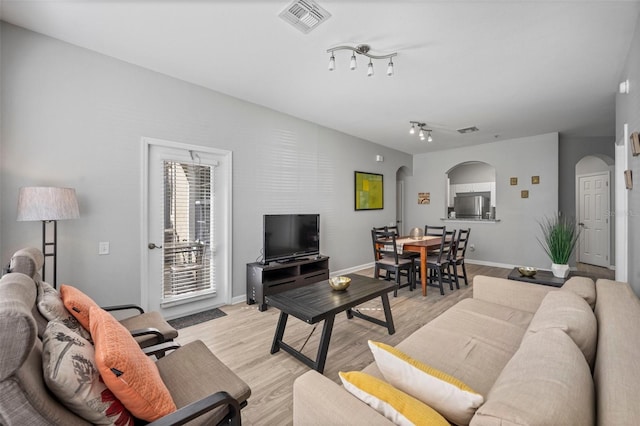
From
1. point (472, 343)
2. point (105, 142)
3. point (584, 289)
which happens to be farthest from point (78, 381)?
point (584, 289)

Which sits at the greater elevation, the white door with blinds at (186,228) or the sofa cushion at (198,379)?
the white door with blinds at (186,228)

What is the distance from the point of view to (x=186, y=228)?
11.0 ft

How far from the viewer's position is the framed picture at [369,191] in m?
5.70

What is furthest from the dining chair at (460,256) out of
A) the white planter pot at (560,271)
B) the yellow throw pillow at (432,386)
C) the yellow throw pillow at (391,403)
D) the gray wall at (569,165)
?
the yellow throw pillow at (391,403)

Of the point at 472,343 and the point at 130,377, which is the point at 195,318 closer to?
the point at 130,377

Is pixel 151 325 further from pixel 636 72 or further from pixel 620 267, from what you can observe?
pixel 620 267

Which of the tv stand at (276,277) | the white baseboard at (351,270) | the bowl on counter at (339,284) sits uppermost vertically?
the bowl on counter at (339,284)

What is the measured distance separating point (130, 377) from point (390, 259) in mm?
3812

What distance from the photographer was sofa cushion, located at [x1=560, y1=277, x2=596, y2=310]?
5.76ft

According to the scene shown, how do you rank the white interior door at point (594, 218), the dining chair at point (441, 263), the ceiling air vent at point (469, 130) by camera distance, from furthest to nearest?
the white interior door at point (594, 218), the ceiling air vent at point (469, 130), the dining chair at point (441, 263)

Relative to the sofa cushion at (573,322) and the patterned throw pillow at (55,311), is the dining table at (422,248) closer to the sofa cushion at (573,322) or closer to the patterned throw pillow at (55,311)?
the sofa cushion at (573,322)

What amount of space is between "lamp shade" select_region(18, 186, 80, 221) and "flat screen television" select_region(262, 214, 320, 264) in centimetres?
201

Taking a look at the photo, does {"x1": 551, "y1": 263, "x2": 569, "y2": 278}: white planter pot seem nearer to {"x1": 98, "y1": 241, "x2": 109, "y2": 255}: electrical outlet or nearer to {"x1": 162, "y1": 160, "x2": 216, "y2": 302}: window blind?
{"x1": 162, "y1": 160, "x2": 216, "y2": 302}: window blind

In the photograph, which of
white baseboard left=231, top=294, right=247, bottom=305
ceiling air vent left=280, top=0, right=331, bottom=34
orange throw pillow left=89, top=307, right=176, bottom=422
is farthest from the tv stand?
ceiling air vent left=280, top=0, right=331, bottom=34
